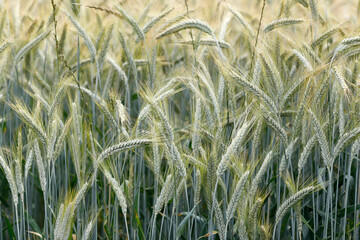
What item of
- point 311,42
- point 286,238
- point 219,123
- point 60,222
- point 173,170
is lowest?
point 286,238

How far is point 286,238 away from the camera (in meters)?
2.80

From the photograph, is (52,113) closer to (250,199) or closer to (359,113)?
(250,199)

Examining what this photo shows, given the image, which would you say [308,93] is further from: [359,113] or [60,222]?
[60,222]

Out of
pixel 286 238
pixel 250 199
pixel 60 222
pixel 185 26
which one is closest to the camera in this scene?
pixel 60 222

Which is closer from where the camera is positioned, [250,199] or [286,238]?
[250,199]

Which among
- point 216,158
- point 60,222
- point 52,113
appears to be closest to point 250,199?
point 216,158

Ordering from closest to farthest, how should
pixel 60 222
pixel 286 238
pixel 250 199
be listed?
pixel 60 222, pixel 250 199, pixel 286 238

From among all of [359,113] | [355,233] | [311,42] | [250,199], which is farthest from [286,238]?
[311,42]

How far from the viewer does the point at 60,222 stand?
2104 millimetres

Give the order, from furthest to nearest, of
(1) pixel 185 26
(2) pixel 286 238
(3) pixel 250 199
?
(2) pixel 286 238, (1) pixel 185 26, (3) pixel 250 199

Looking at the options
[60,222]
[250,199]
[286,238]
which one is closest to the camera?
[60,222]

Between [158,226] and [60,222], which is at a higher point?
[60,222]

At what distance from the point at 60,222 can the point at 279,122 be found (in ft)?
3.32

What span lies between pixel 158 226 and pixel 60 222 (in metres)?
0.94
